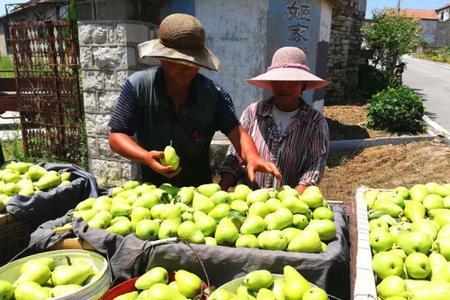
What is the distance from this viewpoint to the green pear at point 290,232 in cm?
183

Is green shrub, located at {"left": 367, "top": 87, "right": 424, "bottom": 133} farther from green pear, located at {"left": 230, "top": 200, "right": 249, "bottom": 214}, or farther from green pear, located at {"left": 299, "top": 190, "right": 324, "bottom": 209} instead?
green pear, located at {"left": 230, "top": 200, "right": 249, "bottom": 214}

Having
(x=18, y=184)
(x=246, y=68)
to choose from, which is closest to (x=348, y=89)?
(x=246, y=68)

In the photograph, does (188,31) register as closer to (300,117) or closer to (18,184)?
(300,117)

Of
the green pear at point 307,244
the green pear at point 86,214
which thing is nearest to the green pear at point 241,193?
the green pear at point 307,244

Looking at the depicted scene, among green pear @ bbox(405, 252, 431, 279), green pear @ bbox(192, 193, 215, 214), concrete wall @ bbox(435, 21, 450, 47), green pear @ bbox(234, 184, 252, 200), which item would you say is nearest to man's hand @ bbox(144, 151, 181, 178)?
green pear @ bbox(192, 193, 215, 214)

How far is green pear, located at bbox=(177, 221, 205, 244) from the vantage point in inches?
72.6

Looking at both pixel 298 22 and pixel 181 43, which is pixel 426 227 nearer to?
pixel 181 43

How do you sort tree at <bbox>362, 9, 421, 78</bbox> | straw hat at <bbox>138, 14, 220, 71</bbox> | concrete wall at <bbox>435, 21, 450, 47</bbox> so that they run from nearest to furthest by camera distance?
straw hat at <bbox>138, 14, 220, 71</bbox>, tree at <bbox>362, 9, 421, 78</bbox>, concrete wall at <bbox>435, 21, 450, 47</bbox>

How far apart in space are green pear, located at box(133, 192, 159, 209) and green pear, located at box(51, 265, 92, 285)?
0.48m

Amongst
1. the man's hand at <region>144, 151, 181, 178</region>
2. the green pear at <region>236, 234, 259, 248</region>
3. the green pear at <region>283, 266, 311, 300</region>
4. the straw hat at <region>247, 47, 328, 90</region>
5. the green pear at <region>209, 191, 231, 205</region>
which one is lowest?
the green pear at <region>283, 266, 311, 300</region>

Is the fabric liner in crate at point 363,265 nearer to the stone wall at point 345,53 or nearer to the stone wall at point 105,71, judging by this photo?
the stone wall at point 105,71

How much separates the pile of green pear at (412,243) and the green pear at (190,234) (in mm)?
783

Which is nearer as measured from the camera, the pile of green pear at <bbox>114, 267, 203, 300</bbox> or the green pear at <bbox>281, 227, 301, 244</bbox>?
the pile of green pear at <bbox>114, 267, 203, 300</bbox>

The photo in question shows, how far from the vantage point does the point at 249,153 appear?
2725mm
